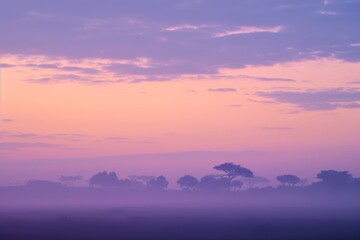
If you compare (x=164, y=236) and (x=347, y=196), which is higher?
(x=347, y=196)

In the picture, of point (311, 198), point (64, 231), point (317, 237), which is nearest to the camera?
point (317, 237)

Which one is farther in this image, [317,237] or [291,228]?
[291,228]

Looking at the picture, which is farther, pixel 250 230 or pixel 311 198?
pixel 311 198

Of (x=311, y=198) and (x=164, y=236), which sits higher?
(x=311, y=198)

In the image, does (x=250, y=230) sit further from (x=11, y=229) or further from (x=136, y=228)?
(x=11, y=229)

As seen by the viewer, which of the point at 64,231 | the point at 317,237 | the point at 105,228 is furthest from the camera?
the point at 105,228

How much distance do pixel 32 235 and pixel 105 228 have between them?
9.35m

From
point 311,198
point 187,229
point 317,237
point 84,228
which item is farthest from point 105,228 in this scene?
point 311,198

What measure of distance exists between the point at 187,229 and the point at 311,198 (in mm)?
142670

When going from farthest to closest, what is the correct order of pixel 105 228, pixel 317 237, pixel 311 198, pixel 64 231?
1. pixel 311 198
2. pixel 105 228
3. pixel 64 231
4. pixel 317 237

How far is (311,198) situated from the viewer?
197 m

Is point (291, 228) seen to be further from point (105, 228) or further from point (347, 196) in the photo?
point (347, 196)

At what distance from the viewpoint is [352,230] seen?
5725 centimetres

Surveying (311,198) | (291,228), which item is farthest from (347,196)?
(291,228)
